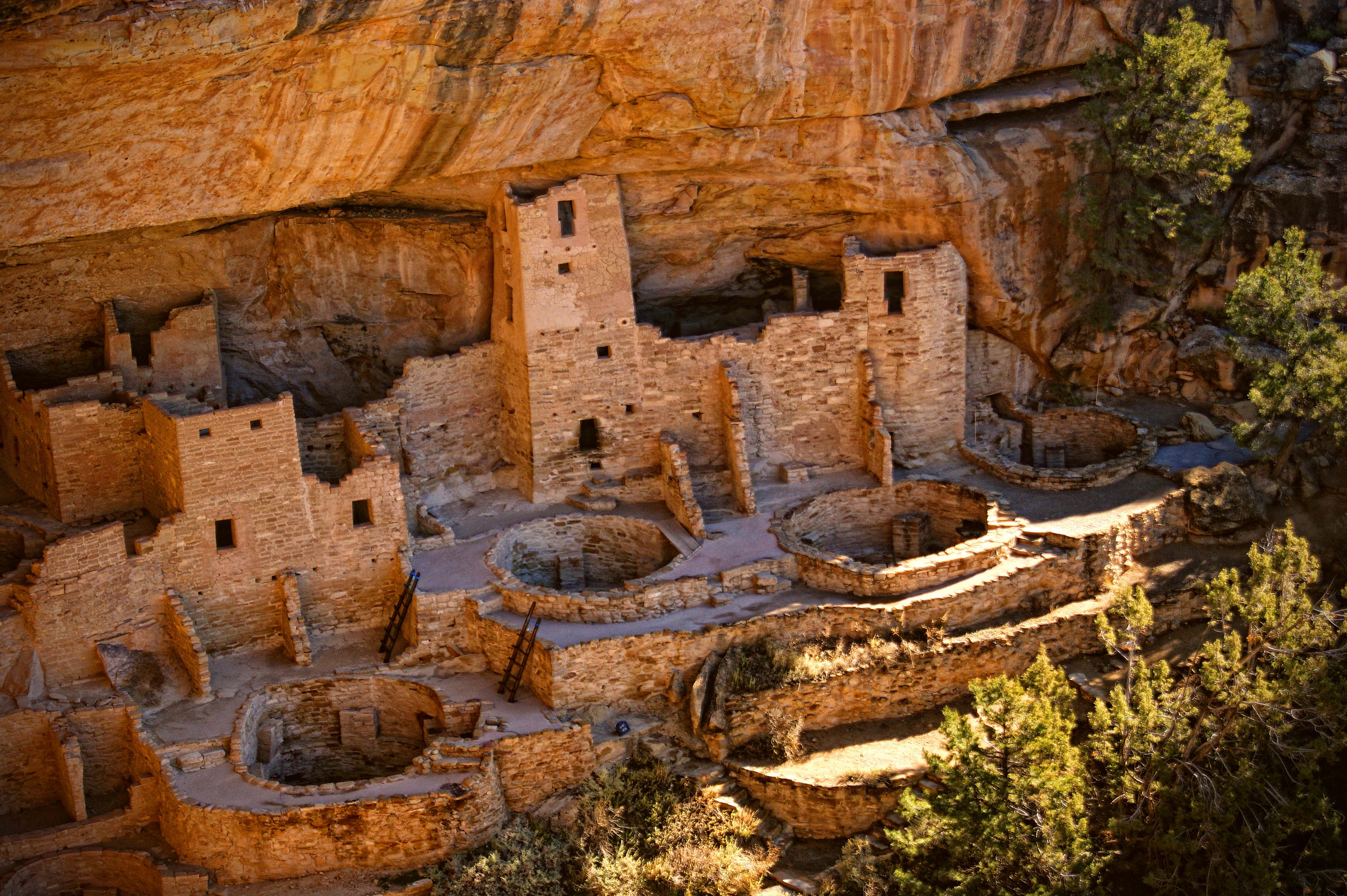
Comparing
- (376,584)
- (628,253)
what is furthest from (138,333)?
(628,253)

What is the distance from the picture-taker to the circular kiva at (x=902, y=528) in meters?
21.8

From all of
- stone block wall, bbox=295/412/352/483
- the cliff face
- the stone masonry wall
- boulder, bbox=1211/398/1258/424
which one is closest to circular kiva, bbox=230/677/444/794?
the stone masonry wall

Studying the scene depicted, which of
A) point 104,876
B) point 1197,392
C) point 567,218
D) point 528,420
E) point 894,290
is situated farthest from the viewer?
point 1197,392

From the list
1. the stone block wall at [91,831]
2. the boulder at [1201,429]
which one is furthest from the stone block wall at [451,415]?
the boulder at [1201,429]

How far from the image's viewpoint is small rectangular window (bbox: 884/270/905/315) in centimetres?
2412

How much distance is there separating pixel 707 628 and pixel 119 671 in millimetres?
7190

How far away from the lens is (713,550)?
72.5ft

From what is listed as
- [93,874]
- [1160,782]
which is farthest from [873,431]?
[93,874]

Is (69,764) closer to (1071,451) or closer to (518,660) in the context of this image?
(518,660)

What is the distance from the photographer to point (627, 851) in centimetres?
1927

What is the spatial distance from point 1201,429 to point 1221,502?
7.63 feet

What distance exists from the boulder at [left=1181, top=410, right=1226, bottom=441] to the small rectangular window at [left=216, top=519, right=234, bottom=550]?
14036 mm

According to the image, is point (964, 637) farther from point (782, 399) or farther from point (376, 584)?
point (376, 584)

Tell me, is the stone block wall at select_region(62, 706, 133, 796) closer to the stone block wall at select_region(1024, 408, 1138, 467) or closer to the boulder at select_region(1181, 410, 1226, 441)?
the stone block wall at select_region(1024, 408, 1138, 467)
